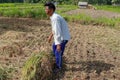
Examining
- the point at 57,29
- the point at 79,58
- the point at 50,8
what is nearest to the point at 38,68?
the point at 57,29

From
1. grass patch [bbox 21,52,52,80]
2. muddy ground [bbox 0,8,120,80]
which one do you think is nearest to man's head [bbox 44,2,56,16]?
grass patch [bbox 21,52,52,80]

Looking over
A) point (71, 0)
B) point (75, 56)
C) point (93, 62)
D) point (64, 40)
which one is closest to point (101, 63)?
point (93, 62)

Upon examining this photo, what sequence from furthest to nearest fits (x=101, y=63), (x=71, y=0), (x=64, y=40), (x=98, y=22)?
(x=71, y=0) → (x=98, y=22) → (x=101, y=63) → (x=64, y=40)

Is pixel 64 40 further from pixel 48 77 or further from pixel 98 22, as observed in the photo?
pixel 98 22

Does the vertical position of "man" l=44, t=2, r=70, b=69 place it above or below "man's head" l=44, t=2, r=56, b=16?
below

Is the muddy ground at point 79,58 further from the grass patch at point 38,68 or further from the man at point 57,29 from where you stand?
the man at point 57,29

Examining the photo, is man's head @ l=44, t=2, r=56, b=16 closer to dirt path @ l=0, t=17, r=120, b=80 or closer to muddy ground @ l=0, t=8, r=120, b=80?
muddy ground @ l=0, t=8, r=120, b=80

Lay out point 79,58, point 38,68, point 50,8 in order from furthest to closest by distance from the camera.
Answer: point 79,58, point 50,8, point 38,68

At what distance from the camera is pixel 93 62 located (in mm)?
7949

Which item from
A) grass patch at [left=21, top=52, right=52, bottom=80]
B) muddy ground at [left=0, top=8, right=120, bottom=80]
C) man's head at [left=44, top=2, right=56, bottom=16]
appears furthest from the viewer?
muddy ground at [left=0, top=8, right=120, bottom=80]

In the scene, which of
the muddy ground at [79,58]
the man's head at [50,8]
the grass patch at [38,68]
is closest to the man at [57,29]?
the man's head at [50,8]

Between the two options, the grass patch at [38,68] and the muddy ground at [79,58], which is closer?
the grass patch at [38,68]

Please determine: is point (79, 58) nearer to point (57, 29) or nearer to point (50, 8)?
point (57, 29)

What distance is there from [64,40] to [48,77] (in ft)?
2.92
